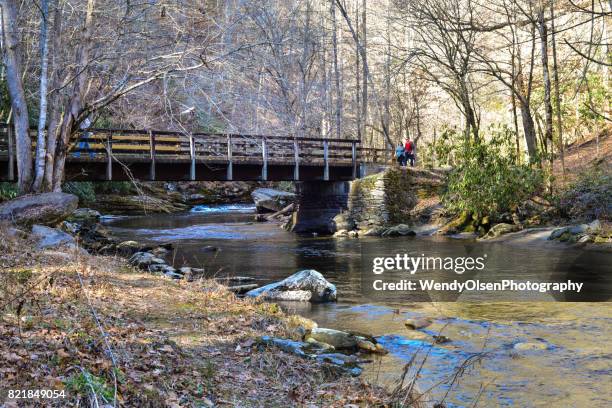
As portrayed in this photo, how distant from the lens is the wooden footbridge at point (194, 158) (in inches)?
820

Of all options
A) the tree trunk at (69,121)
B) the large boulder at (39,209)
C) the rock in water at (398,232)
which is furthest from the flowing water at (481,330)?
the rock in water at (398,232)

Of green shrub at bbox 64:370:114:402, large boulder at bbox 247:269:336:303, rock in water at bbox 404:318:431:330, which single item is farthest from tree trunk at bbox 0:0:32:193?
green shrub at bbox 64:370:114:402

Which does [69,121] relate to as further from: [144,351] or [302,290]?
[144,351]

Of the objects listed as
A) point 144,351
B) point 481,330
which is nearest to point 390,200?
point 481,330

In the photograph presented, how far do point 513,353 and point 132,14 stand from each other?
45.0 ft

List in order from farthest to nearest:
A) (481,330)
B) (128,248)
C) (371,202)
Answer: (371,202)
(128,248)
(481,330)

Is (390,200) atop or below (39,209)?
below

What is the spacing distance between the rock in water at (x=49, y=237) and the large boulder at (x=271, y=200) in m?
22.3

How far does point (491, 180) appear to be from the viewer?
2377cm

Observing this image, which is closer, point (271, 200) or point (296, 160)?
point (296, 160)

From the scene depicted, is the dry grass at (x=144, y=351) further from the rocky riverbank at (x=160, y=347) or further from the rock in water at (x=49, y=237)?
the rock in water at (x=49, y=237)

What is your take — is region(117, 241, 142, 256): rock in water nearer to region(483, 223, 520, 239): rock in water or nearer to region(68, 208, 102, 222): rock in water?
region(68, 208, 102, 222): rock in water

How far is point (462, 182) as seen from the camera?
24219 millimetres

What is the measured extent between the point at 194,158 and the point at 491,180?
38.3 feet
